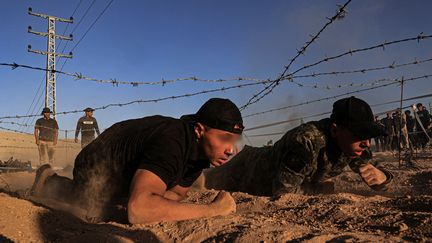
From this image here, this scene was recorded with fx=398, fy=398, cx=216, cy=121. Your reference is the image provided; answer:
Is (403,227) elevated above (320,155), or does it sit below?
below

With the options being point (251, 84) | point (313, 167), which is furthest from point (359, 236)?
point (251, 84)

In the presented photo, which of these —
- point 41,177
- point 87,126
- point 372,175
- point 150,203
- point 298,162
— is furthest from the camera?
point 87,126

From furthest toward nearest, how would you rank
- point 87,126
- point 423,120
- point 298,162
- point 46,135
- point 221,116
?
point 423,120
point 46,135
point 87,126
point 298,162
point 221,116

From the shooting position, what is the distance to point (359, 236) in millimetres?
1855

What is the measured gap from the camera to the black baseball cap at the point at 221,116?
2521mm

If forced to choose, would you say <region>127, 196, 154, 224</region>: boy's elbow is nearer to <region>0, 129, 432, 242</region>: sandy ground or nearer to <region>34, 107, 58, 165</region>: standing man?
<region>0, 129, 432, 242</region>: sandy ground

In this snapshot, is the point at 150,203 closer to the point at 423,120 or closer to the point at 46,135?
the point at 46,135

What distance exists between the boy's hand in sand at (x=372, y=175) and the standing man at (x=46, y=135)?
876 cm

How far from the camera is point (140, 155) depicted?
8.27 feet

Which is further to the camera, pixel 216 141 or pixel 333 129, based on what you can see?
pixel 333 129

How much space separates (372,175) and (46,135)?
9.27 m

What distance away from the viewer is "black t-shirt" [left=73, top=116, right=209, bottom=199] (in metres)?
2.33

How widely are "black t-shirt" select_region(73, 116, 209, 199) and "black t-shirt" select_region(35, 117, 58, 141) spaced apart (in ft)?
27.1

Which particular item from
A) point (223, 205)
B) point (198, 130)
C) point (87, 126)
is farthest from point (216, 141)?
point (87, 126)
